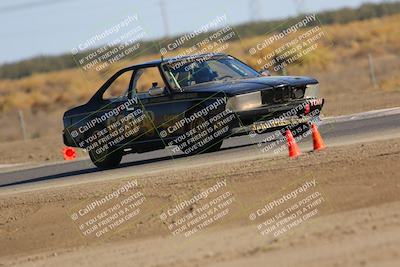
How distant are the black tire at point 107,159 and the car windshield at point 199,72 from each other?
159cm

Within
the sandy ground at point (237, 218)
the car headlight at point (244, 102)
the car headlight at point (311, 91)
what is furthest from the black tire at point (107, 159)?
the car headlight at point (311, 91)

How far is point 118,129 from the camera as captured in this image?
15359 mm

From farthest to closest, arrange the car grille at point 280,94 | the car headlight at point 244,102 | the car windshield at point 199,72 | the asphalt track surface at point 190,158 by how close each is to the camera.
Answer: the car windshield at point 199,72 → the asphalt track surface at point 190,158 → the car grille at point 280,94 → the car headlight at point 244,102

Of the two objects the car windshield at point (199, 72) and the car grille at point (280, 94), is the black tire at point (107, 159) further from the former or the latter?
the car grille at point (280, 94)

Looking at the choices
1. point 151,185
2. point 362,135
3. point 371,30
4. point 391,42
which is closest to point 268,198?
point 151,185

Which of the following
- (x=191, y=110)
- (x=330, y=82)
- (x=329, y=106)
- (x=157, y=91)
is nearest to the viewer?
(x=191, y=110)

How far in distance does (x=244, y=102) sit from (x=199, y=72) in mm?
1240

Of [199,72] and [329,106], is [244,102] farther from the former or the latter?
[329,106]

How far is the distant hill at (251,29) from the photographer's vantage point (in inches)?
3201

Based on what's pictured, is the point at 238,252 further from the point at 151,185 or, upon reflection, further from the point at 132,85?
the point at 132,85

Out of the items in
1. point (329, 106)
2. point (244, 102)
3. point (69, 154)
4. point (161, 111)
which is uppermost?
point (244, 102)

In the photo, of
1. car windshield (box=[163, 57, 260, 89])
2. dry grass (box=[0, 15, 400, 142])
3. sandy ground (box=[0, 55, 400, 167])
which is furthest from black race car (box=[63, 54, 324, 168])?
dry grass (box=[0, 15, 400, 142])

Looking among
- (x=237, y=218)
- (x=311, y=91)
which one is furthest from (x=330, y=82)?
(x=237, y=218)

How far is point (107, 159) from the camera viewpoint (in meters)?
16.0
